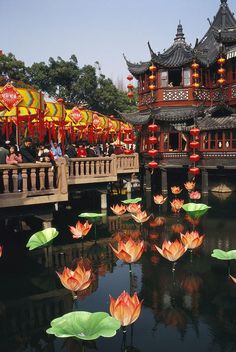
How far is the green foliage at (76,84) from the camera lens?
4300cm

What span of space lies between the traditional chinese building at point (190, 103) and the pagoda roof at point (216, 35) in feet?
0.18

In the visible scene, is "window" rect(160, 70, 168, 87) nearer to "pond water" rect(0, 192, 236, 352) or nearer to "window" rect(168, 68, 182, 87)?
"window" rect(168, 68, 182, 87)

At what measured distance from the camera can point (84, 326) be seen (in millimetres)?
4434

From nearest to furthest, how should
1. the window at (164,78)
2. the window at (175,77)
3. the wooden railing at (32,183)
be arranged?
the wooden railing at (32,183) < the window at (164,78) < the window at (175,77)

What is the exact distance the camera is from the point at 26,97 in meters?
10.1

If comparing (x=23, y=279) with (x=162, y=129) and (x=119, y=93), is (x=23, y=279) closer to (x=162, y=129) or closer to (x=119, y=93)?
(x=162, y=129)

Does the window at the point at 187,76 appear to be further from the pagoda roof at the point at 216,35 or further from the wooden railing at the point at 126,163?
the wooden railing at the point at 126,163

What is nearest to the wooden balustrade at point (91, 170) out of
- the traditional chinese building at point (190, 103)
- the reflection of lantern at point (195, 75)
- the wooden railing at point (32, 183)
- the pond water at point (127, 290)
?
the pond water at point (127, 290)

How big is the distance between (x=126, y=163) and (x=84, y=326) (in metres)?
14.5

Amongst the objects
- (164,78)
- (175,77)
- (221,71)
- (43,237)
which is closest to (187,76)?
(164,78)

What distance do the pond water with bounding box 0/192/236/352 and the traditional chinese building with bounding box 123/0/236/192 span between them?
7.90 metres

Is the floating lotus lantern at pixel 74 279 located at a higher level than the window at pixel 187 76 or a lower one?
lower

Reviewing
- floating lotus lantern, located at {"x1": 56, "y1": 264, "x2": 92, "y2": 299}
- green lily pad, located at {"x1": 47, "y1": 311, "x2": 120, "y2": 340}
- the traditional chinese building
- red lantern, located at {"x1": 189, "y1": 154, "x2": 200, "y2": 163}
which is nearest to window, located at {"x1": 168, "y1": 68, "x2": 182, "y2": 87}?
the traditional chinese building

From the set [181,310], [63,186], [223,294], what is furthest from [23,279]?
[223,294]
